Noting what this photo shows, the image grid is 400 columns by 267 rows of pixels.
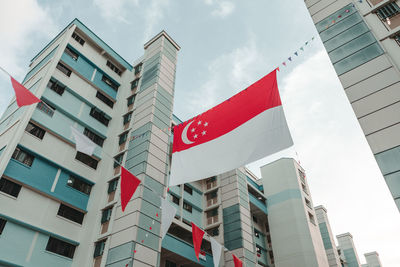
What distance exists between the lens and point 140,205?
1978 cm

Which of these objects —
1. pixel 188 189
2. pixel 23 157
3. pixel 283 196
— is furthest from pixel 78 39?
pixel 283 196

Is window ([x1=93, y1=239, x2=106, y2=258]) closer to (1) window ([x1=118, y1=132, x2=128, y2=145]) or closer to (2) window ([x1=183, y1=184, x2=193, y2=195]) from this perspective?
(1) window ([x1=118, y1=132, x2=128, y2=145])

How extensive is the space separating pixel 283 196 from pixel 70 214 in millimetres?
27516

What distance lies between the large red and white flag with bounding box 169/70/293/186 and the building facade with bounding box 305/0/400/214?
131 inches

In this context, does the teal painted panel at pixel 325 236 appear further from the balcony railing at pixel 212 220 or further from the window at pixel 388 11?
the window at pixel 388 11

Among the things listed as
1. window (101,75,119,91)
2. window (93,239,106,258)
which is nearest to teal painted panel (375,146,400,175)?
window (93,239,106,258)

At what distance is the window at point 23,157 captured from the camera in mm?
19234

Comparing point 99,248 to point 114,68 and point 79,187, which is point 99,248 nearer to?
point 79,187

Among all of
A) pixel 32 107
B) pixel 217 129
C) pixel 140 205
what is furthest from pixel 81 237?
pixel 217 129

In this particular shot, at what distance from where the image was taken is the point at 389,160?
1002 cm

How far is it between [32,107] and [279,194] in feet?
102

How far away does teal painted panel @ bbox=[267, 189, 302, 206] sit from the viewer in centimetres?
3847

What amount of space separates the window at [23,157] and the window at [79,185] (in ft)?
9.72

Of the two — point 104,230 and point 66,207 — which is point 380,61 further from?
point 66,207
